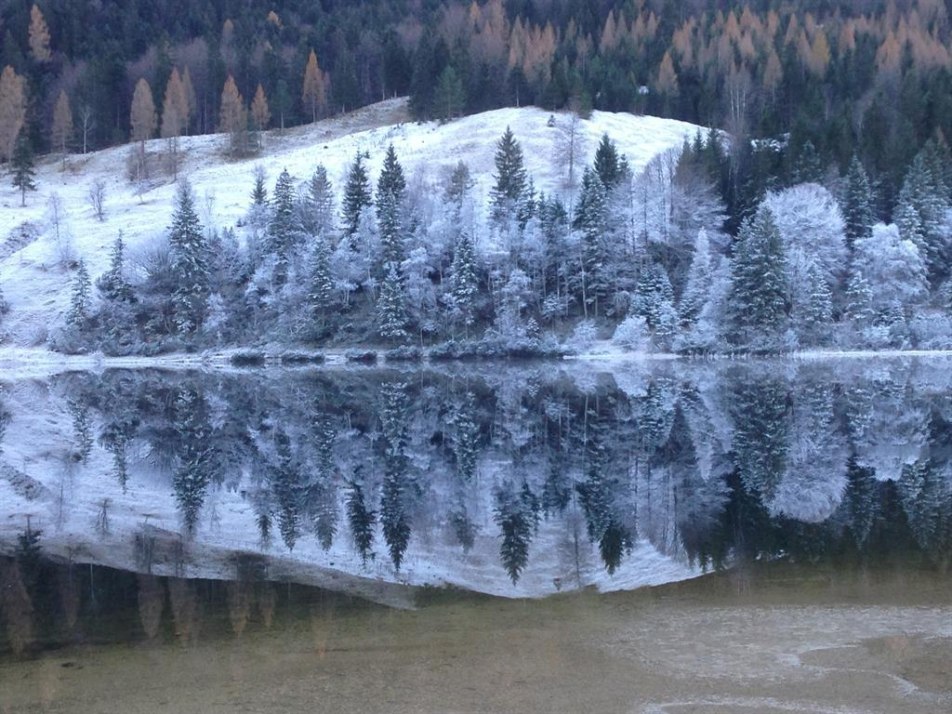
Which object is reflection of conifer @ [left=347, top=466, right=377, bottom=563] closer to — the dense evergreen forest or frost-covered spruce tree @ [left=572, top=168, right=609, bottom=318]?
frost-covered spruce tree @ [left=572, top=168, right=609, bottom=318]

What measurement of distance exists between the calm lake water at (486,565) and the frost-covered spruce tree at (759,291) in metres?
30.2

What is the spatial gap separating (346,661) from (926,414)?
1010 inches

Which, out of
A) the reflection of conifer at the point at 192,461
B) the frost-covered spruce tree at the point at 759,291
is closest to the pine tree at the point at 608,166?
the frost-covered spruce tree at the point at 759,291

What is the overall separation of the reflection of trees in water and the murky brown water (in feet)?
6.94

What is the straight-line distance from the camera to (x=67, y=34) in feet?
445

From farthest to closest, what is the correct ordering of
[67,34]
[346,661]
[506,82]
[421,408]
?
[67,34] < [506,82] < [421,408] < [346,661]

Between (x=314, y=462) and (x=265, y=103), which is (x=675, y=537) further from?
(x=265, y=103)

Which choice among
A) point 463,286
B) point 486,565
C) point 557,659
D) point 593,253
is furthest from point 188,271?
point 557,659

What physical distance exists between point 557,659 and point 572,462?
14375 mm

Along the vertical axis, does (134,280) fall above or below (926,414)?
above

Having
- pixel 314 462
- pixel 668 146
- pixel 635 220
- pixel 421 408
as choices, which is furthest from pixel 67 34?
pixel 314 462

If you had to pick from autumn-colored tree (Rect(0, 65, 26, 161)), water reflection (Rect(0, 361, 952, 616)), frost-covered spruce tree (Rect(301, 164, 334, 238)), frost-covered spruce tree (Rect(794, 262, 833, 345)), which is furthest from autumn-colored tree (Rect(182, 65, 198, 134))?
water reflection (Rect(0, 361, 952, 616))

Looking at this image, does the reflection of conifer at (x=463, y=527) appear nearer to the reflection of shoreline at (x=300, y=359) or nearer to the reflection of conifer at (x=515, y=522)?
the reflection of conifer at (x=515, y=522)

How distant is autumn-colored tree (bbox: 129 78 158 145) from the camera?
104 meters
